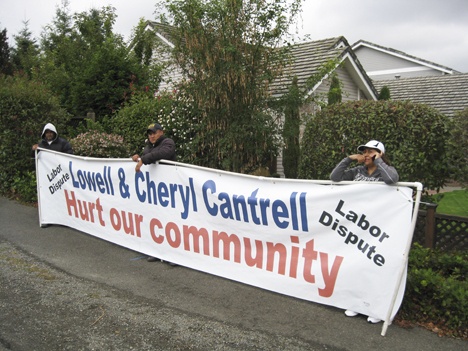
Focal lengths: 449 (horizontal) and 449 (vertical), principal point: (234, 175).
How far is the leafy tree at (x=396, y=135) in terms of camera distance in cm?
578

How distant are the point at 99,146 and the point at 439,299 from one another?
7124mm

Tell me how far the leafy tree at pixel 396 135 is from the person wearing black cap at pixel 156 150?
2.09m

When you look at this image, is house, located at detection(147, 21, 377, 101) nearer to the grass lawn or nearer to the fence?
the grass lawn

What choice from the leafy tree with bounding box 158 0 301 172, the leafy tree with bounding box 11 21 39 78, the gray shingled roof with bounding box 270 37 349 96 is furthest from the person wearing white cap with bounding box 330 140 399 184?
the leafy tree with bounding box 11 21 39 78

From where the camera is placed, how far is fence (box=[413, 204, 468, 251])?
17.2ft

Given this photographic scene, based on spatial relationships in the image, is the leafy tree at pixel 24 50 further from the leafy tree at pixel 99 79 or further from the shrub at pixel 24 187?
the shrub at pixel 24 187

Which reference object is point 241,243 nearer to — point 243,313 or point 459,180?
point 243,313

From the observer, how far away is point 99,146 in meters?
9.27

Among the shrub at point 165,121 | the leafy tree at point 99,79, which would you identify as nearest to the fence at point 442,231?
the shrub at point 165,121

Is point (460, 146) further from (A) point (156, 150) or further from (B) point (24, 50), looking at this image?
(B) point (24, 50)

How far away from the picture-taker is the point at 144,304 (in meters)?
4.68

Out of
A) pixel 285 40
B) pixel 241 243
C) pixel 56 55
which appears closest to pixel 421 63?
pixel 56 55

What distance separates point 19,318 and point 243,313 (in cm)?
215

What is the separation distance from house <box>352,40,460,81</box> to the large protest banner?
3149cm
